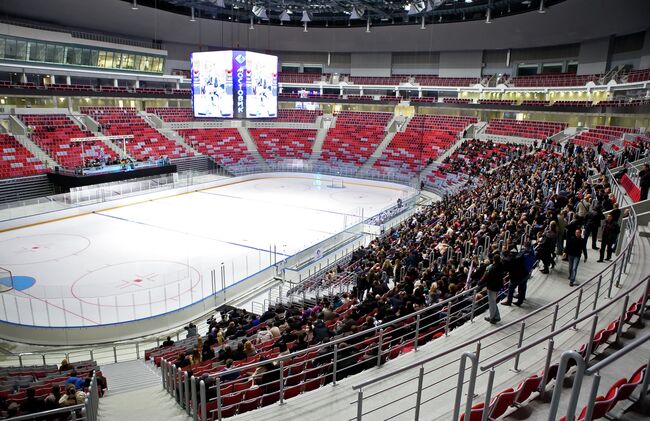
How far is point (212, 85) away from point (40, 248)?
40.2ft

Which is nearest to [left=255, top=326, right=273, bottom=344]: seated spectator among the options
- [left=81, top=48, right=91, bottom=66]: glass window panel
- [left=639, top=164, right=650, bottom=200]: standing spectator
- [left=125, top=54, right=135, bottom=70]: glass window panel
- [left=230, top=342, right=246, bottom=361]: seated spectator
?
[left=230, top=342, right=246, bottom=361]: seated spectator

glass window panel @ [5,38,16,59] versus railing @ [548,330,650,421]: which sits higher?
glass window panel @ [5,38,16,59]

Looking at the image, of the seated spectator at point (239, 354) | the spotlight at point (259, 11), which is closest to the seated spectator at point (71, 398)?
the seated spectator at point (239, 354)

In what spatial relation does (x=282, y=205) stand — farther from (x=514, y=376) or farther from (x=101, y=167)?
(x=514, y=376)

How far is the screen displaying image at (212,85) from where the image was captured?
2542 cm

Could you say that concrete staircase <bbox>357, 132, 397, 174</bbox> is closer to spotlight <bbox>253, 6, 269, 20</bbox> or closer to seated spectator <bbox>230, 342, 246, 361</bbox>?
spotlight <bbox>253, 6, 269, 20</bbox>

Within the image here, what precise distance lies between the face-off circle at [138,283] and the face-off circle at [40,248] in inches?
121

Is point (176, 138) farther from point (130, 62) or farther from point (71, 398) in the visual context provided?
point (71, 398)

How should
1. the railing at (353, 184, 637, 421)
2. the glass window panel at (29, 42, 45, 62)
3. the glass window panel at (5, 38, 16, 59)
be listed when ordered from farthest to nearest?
the glass window panel at (29, 42, 45, 62) < the glass window panel at (5, 38, 16, 59) < the railing at (353, 184, 637, 421)

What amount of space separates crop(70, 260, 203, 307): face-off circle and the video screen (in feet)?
38.4

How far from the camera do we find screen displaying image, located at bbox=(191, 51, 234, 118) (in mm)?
25422

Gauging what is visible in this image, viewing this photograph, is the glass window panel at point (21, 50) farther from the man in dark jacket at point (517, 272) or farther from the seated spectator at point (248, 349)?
the man in dark jacket at point (517, 272)

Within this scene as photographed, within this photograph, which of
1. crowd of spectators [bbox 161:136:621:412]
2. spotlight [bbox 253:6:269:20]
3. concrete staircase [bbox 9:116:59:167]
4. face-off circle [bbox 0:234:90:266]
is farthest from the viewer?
spotlight [bbox 253:6:269:20]

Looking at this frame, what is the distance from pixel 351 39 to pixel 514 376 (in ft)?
160
